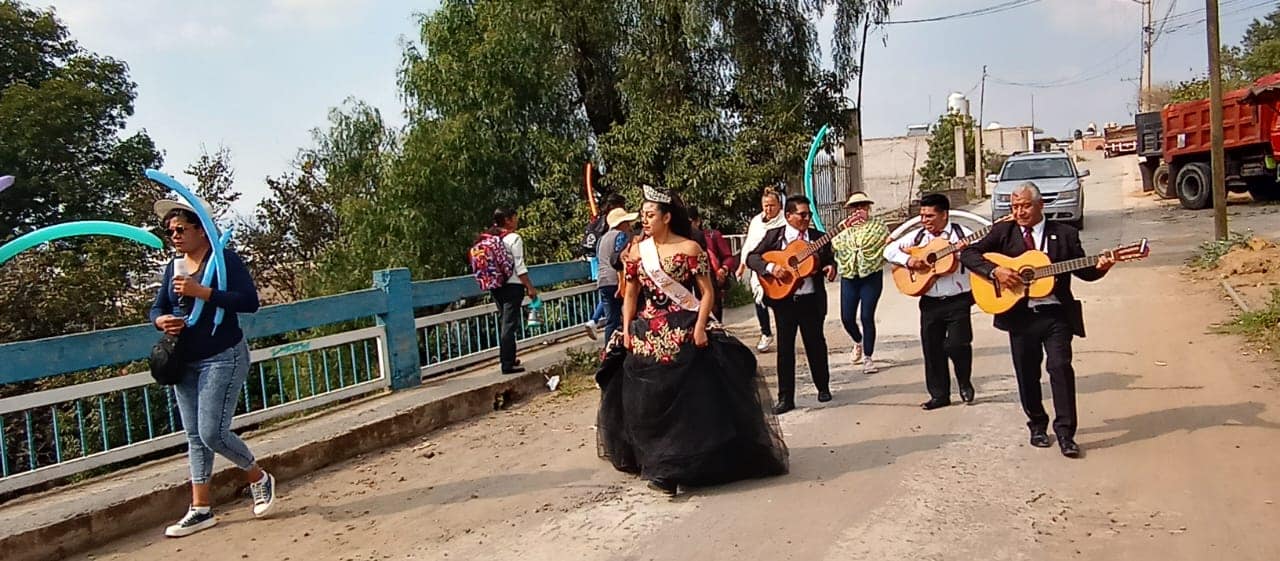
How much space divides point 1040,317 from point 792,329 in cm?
195

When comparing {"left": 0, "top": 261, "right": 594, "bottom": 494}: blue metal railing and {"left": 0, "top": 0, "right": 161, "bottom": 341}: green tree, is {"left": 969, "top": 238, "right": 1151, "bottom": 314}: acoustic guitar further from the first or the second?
{"left": 0, "top": 0, "right": 161, "bottom": 341}: green tree

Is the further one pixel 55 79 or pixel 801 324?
pixel 55 79

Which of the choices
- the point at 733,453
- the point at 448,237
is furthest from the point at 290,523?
the point at 448,237

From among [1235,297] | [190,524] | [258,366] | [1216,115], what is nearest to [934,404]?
[190,524]

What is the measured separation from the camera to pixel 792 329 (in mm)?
7473

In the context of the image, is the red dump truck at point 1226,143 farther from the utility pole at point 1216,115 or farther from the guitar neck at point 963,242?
the guitar neck at point 963,242

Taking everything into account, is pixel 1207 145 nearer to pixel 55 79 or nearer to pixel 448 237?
pixel 448 237

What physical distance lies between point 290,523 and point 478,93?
39.4ft

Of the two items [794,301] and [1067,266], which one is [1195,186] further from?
[1067,266]

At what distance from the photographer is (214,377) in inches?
207

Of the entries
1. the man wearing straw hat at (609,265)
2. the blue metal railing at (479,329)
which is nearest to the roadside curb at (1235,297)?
the man wearing straw hat at (609,265)

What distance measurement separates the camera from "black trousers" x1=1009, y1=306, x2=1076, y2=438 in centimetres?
589

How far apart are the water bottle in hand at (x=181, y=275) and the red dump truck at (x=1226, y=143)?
64.6 feet

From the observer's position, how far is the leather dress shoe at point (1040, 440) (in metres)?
6.07
